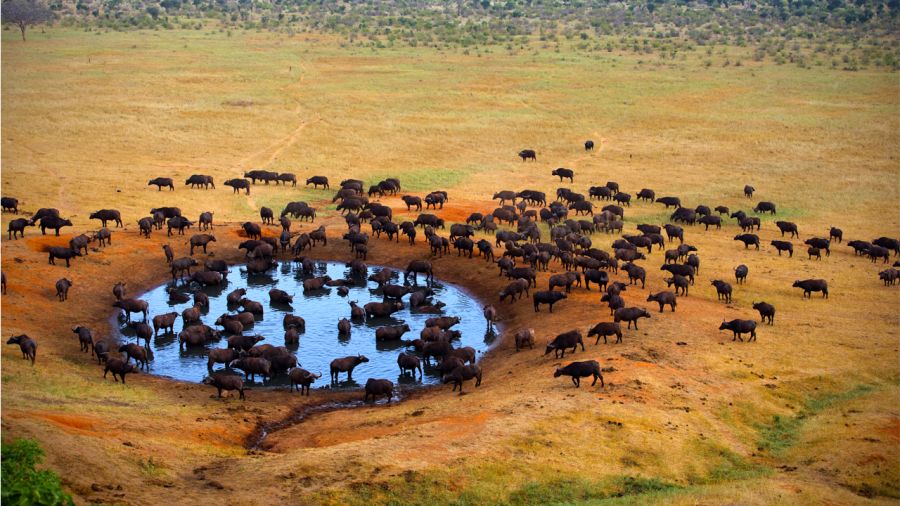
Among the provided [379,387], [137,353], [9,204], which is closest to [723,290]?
[379,387]

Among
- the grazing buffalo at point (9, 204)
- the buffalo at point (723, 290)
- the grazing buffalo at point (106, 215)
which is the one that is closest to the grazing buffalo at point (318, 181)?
the grazing buffalo at point (106, 215)

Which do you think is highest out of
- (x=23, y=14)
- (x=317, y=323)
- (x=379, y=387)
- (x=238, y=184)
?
(x=23, y=14)

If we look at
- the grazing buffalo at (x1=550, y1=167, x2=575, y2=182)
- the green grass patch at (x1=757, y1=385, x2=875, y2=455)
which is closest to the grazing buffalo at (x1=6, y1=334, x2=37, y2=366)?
the green grass patch at (x1=757, y1=385, x2=875, y2=455)

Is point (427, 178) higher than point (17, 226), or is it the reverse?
point (17, 226)

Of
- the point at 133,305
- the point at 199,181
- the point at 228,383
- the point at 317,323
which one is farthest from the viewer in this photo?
the point at 199,181

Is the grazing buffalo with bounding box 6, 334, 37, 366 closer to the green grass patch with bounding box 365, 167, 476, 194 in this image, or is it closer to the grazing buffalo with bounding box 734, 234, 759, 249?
the green grass patch with bounding box 365, 167, 476, 194

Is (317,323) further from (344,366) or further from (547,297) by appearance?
(547,297)
